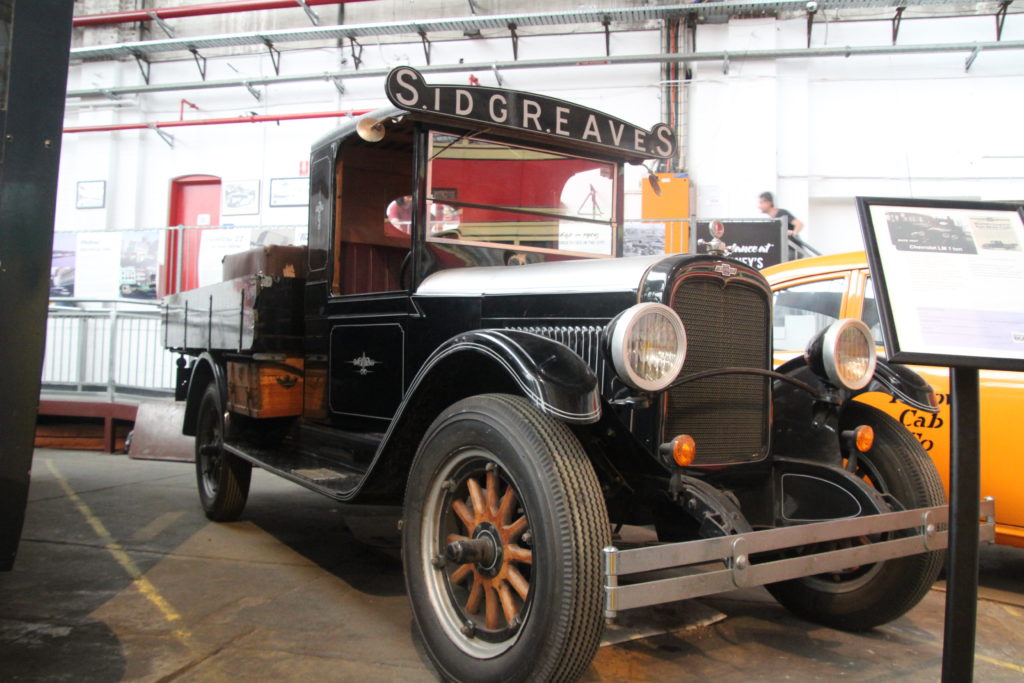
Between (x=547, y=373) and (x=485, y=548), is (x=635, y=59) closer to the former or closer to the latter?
(x=547, y=373)

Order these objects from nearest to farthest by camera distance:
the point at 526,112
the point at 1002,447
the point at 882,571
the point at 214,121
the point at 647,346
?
the point at 647,346 → the point at 882,571 → the point at 526,112 → the point at 1002,447 → the point at 214,121

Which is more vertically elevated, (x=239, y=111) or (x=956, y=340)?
(x=239, y=111)

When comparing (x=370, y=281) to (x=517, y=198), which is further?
(x=370, y=281)

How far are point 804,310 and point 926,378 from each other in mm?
696

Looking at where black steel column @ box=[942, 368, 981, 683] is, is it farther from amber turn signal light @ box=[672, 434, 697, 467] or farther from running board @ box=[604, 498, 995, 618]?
amber turn signal light @ box=[672, 434, 697, 467]

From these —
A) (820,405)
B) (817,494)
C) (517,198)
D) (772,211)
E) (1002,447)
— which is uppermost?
(772,211)

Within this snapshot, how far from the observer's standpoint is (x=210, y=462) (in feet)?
15.7

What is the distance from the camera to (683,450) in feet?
7.86

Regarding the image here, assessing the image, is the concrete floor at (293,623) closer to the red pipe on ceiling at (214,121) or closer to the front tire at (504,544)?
the front tire at (504,544)

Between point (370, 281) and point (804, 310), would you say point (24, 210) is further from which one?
point (804, 310)

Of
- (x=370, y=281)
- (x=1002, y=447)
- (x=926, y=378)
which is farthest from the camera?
(x=370, y=281)

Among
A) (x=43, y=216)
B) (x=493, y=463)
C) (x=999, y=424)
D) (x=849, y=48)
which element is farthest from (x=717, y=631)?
(x=849, y=48)

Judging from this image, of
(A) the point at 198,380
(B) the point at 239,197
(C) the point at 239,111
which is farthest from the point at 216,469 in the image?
(C) the point at 239,111

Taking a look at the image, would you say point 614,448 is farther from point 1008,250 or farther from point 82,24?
point 82,24
